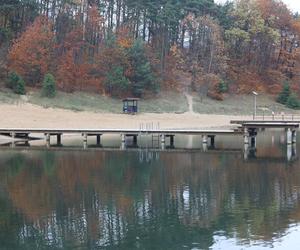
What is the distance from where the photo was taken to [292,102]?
7606 cm

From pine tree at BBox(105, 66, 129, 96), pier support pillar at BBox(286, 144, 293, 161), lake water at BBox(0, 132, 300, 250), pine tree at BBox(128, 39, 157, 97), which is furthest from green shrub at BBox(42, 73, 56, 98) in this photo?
pier support pillar at BBox(286, 144, 293, 161)

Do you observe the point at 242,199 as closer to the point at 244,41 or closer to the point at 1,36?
the point at 1,36

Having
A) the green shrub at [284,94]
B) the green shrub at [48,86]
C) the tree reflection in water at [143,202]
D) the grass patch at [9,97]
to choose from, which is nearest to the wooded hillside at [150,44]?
the green shrub at [48,86]

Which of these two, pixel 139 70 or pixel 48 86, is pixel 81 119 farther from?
pixel 139 70

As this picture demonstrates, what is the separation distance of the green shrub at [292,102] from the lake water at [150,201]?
3973 cm

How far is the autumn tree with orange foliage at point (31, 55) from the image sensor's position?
64562mm

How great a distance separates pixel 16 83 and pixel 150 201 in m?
41.6

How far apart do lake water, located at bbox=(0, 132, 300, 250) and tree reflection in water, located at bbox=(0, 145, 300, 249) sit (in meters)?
0.03

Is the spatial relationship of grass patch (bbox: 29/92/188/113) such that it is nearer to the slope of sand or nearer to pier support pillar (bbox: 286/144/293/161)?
the slope of sand

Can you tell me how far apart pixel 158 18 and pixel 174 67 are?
6.91 m

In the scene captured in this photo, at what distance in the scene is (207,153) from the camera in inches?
1512

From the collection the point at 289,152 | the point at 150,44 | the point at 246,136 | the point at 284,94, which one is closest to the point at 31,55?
the point at 150,44

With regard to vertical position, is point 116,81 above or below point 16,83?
above

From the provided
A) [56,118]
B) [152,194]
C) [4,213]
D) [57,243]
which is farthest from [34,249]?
[56,118]
